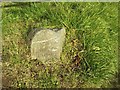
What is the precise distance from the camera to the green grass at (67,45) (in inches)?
124

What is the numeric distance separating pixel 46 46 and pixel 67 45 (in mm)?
254

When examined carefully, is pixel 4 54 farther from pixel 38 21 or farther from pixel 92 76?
pixel 92 76

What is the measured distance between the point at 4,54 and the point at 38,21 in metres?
0.56

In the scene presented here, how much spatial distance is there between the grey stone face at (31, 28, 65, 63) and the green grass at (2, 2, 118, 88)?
0.24 ft

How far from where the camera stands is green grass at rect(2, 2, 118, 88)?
124 inches

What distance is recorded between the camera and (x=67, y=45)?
336 cm

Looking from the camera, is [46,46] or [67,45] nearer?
[46,46]

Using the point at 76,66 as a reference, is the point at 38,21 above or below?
above

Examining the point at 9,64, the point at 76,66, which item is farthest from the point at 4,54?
the point at 76,66

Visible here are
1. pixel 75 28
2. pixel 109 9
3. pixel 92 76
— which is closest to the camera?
pixel 92 76

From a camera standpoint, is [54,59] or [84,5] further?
[84,5]

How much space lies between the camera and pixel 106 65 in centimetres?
323

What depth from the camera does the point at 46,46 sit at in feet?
10.7

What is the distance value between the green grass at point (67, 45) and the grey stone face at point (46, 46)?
73 mm
